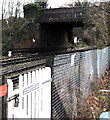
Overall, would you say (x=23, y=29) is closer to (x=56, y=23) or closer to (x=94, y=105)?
(x=56, y=23)

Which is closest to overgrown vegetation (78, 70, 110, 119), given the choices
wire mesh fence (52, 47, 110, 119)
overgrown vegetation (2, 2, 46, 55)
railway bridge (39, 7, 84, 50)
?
wire mesh fence (52, 47, 110, 119)

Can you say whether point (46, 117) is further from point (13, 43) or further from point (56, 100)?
point (13, 43)

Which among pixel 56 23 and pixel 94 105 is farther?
pixel 56 23

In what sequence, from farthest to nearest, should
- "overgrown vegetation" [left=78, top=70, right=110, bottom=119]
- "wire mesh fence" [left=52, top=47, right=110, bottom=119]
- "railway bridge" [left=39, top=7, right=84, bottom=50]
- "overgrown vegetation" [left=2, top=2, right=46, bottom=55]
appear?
"overgrown vegetation" [left=2, top=2, right=46, bottom=55]
"railway bridge" [left=39, top=7, right=84, bottom=50]
"overgrown vegetation" [left=78, top=70, right=110, bottom=119]
"wire mesh fence" [left=52, top=47, right=110, bottom=119]

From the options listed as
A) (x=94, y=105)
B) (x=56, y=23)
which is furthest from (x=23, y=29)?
(x=94, y=105)

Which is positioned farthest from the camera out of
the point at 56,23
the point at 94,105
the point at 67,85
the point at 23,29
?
the point at 23,29

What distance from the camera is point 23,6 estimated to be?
3669 centimetres

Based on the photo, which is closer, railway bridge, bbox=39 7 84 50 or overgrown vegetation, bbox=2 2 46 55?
railway bridge, bbox=39 7 84 50

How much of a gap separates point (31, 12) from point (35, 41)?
15.5 ft

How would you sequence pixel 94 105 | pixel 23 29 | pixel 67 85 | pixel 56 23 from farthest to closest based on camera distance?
pixel 23 29 < pixel 56 23 < pixel 94 105 < pixel 67 85

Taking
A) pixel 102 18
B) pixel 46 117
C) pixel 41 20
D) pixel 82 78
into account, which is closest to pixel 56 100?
pixel 46 117

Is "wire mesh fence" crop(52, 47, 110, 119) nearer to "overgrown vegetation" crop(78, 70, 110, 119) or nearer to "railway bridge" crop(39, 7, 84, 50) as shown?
"overgrown vegetation" crop(78, 70, 110, 119)

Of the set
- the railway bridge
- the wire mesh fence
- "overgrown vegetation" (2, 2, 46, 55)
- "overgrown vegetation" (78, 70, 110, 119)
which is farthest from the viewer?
"overgrown vegetation" (2, 2, 46, 55)

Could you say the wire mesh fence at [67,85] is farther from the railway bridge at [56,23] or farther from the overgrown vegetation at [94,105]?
the railway bridge at [56,23]
